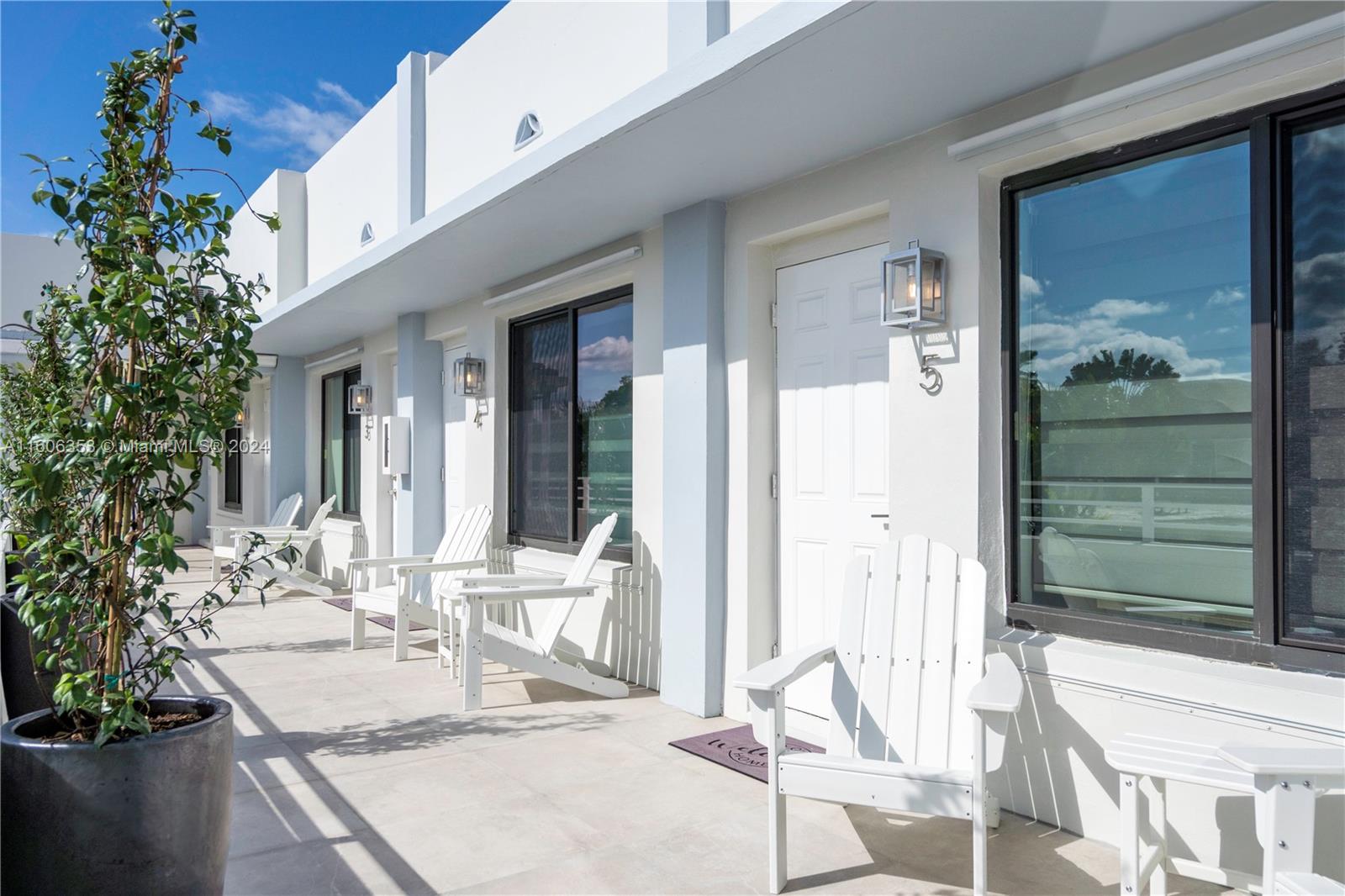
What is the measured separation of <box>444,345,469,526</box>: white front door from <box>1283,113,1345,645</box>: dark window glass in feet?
18.1

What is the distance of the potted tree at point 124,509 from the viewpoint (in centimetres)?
196

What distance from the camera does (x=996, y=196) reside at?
11.0ft

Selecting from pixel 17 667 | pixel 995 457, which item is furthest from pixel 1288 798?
pixel 17 667

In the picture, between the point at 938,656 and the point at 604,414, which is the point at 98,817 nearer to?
the point at 938,656

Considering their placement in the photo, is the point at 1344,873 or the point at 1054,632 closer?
the point at 1344,873


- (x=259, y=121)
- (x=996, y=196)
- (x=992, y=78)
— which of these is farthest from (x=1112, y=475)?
(x=259, y=121)

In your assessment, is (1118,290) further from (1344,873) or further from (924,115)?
(1344,873)

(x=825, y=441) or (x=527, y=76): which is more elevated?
(x=527, y=76)

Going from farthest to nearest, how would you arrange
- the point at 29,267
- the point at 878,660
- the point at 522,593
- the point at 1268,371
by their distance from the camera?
the point at 29,267 < the point at 522,593 < the point at 878,660 < the point at 1268,371

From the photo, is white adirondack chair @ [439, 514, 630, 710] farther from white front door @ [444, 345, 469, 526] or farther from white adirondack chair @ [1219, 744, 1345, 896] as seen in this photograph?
white adirondack chair @ [1219, 744, 1345, 896]

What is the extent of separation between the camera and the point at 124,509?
2195 millimetres

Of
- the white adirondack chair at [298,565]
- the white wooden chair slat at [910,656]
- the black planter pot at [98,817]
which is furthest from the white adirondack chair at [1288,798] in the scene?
the white adirondack chair at [298,565]

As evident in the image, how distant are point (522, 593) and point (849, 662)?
6.65 feet

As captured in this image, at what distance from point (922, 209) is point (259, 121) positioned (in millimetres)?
10123
